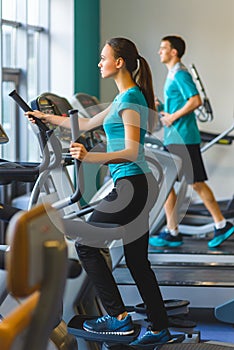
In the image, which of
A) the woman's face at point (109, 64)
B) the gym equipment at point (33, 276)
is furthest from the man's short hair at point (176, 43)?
the gym equipment at point (33, 276)

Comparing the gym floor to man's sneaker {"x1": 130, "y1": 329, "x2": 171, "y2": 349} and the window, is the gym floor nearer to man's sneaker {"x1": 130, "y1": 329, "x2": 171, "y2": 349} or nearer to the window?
man's sneaker {"x1": 130, "y1": 329, "x2": 171, "y2": 349}

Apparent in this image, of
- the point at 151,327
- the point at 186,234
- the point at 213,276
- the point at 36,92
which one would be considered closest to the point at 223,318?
the point at 151,327

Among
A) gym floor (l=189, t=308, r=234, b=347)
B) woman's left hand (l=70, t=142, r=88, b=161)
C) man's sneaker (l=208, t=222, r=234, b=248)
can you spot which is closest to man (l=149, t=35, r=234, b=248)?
man's sneaker (l=208, t=222, r=234, b=248)

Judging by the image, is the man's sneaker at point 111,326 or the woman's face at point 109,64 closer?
the woman's face at point 109,64

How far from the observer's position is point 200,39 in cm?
783

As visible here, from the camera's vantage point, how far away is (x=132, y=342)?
3623mm

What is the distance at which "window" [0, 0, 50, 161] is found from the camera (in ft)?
20.2

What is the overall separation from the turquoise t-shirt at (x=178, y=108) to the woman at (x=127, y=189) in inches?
76.6

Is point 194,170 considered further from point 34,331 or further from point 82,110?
point 34,331

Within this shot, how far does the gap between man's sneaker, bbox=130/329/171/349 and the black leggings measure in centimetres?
3

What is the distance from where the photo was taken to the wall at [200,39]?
7773 millimetres

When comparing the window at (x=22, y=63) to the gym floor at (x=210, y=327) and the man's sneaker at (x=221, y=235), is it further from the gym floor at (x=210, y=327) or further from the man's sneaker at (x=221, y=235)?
the gym floor at (x=210, y=327)

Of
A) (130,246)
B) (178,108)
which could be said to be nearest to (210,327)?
(130,246)

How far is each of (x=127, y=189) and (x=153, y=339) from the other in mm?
752
